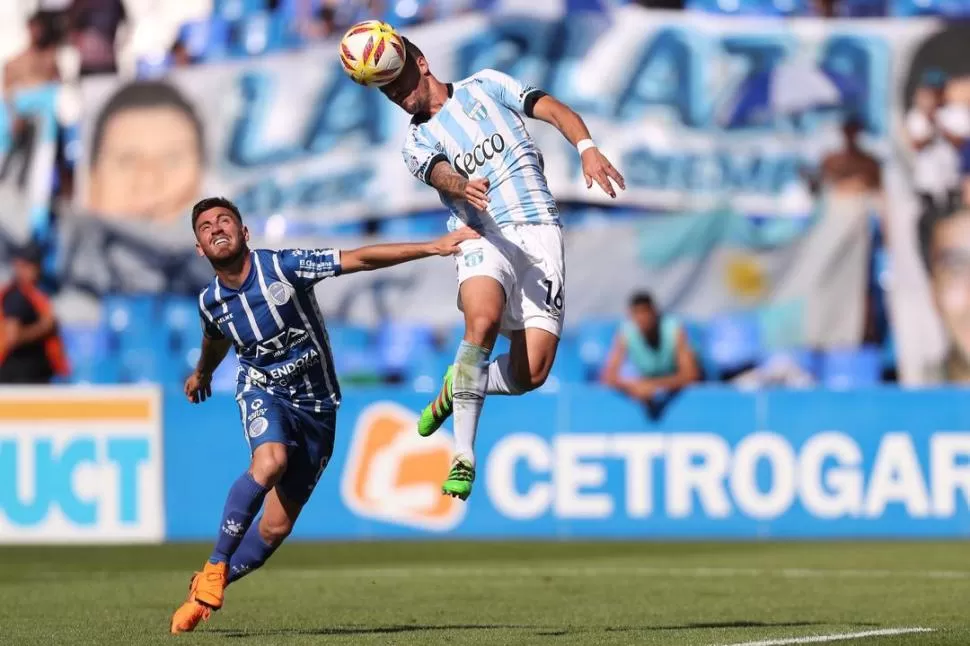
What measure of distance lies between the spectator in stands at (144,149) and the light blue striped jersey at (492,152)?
11577 millimetres

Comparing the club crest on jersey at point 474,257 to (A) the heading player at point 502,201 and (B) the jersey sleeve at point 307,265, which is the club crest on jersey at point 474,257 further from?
(B) the jersey sleeve at point 307,265

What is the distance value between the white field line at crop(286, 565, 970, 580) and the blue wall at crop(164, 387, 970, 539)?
9.43ft

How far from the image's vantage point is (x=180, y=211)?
20250mm

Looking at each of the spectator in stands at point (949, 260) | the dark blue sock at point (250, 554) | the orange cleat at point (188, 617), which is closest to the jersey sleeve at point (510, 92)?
the dark blue sock at point (250, 554)

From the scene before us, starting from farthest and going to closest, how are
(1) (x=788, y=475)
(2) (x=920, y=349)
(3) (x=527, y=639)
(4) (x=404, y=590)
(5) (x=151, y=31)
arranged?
(5) (x=151, y=31), (2) (x=920, y=349), (1) (x=788, y=475), (4) (x=404, y=590), (3) (x=527, y=639)

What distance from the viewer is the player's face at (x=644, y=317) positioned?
16172mm

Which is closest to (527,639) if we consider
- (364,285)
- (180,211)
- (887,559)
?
(887,559)

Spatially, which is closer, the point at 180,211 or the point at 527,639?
the point at 527,639

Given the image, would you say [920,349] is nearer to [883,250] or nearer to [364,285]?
[883,250]

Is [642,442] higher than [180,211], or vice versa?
[180,211]

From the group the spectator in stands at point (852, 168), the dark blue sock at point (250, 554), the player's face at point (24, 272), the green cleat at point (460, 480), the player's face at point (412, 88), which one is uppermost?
the spectator in stands at point (852, 168)

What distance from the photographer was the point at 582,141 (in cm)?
860

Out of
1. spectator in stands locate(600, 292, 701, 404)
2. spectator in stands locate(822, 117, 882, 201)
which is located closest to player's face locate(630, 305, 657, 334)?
spectator in stands locate(600, 292, 701, 404)

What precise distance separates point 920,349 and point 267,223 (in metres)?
6.97
